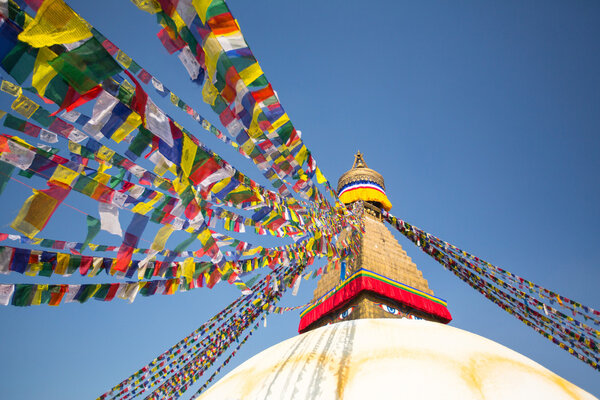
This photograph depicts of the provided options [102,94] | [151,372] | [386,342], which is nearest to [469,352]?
[386,342]

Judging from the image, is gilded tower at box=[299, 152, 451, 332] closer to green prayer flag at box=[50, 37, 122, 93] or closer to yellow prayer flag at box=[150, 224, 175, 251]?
yellow prayer flag at box=[150, 224, 175, 251]

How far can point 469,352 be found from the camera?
3.60m

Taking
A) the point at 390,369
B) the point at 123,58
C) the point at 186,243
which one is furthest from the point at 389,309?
the point at 123,58

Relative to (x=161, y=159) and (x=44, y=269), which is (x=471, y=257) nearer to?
(x=161, y=159)

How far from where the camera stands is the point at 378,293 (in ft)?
21.4

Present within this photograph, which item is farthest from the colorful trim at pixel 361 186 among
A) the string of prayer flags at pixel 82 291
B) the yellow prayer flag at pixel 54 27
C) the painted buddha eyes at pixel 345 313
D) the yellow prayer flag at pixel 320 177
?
the yellow prayer flag at pixel 54 27

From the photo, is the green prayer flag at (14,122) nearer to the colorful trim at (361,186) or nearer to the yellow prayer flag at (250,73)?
the yellow prayer flag at (250,73)

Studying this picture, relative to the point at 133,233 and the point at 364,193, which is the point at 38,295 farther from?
the point at 364,193

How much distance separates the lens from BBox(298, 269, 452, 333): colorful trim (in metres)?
6.56

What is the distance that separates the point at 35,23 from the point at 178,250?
1.96 m

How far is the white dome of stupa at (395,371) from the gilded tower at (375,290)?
6.27 feet

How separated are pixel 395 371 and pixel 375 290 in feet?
11.2

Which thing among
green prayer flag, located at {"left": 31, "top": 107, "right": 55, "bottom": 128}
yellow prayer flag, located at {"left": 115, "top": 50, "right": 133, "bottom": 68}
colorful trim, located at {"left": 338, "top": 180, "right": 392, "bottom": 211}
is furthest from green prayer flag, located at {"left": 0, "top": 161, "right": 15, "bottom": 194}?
colorful trim, located at {"left": 338, "top": 180, "right": 392, "bottom": 211}

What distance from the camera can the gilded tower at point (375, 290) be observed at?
6.49m
